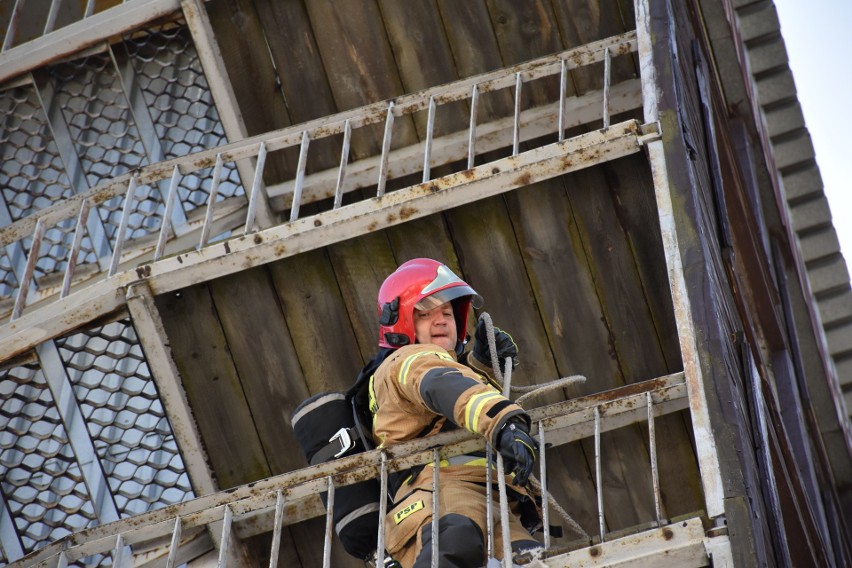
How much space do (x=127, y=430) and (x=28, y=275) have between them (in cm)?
105

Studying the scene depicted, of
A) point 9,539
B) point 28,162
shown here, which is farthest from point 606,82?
point 9,539

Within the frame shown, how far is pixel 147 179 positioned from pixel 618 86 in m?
2.52

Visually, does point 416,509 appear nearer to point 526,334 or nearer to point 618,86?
point 526,334

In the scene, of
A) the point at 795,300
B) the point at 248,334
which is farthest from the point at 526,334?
the point at 795,300

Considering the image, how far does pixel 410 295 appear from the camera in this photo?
4.64 meters

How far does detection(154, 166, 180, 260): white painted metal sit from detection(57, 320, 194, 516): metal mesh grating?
48 centimetres

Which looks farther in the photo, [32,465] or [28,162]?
[28,162]

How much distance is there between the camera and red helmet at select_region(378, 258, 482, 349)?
4629 millimetres

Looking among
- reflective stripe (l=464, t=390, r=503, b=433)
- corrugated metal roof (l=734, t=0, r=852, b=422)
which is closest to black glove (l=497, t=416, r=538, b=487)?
reflective stripe (l=464, t=390, r=503, b=433)

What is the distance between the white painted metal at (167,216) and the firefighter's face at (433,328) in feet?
4.27

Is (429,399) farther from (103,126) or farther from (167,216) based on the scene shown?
(103,126)

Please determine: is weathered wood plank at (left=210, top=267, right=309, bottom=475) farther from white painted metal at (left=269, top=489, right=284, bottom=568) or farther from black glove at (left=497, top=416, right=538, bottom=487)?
black glove at (left=497, top=416, right=538, bottom=487)

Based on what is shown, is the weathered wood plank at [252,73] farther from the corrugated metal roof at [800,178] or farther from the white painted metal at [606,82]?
the corrugated metal roof at [800,178]

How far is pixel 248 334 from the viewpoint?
18.0ft
